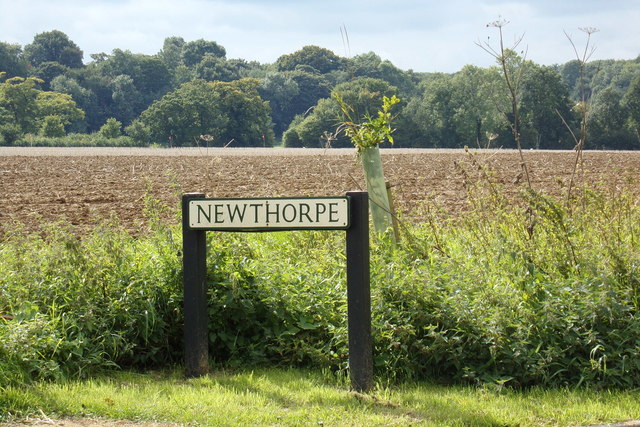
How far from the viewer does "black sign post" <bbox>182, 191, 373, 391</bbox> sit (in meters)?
5.30

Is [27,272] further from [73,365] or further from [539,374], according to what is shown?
[539,374]

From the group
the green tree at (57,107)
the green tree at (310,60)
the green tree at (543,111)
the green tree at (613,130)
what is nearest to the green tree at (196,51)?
the green tree at (310,60)

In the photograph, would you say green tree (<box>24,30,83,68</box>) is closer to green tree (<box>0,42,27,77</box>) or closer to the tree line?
green tree (<box>0,42,27,77</box>)

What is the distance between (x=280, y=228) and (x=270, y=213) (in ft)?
0.44

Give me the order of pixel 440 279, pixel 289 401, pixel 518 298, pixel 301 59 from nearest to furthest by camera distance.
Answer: pixel 289 401 < pixel 518 298 < pixel 440 279 < pixel 301 59

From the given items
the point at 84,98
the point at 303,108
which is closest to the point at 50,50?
the point at 84,98

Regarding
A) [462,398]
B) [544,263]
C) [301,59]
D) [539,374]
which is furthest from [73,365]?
[301,59]

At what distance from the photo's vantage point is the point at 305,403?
497 centimetres

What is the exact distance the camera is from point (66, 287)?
6.13 metres

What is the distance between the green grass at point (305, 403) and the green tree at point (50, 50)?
17026cm

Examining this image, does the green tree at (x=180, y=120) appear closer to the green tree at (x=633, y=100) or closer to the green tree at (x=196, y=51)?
the green tree at (x=633, y=100)

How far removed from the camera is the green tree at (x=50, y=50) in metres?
162

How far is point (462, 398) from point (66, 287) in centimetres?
329

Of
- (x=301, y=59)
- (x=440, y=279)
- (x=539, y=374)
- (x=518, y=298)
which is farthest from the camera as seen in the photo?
(x=301, y=59)
